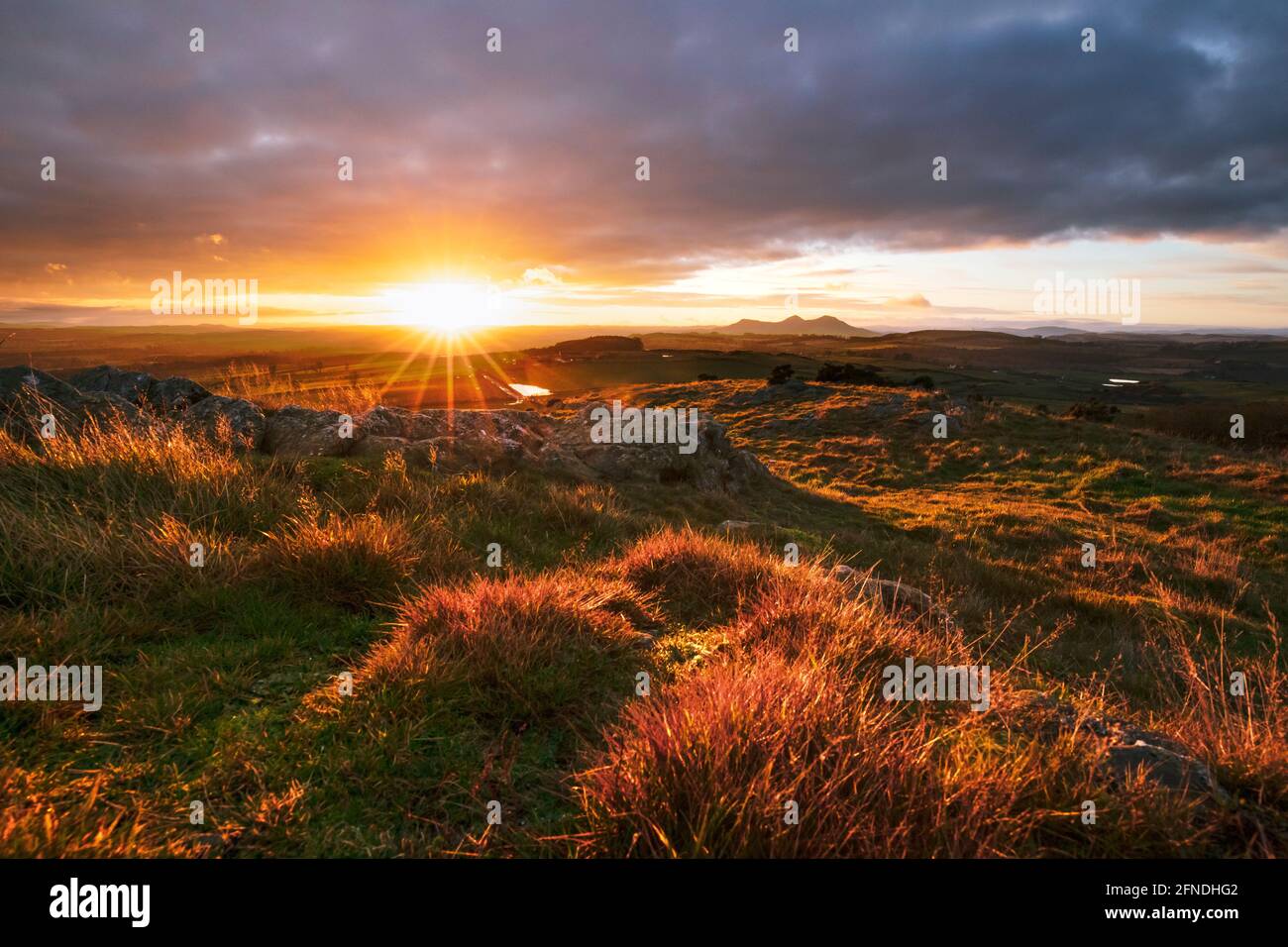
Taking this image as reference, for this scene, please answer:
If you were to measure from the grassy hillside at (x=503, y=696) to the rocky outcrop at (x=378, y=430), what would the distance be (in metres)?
2.20

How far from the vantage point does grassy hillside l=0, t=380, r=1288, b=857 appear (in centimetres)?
267

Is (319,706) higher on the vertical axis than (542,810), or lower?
higher

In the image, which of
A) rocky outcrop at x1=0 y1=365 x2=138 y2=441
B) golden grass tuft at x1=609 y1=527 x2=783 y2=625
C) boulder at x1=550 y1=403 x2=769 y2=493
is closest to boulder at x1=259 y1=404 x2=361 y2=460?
rocky outcrop at x1=0 y1=365 x2=138 y2=441

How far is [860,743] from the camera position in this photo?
299cm

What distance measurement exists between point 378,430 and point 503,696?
9.98 m

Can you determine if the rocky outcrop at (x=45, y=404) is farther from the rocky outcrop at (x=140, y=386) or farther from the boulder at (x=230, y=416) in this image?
the rocky outcrop at (x=140, y=386)

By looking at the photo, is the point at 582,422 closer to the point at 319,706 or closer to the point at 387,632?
the point at 387,632

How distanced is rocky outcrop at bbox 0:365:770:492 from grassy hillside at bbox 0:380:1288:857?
7.23ft

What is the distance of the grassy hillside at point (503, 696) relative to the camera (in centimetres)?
267

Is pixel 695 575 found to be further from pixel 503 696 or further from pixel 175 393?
pixel 175 393

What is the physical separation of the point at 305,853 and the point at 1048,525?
19390 mm

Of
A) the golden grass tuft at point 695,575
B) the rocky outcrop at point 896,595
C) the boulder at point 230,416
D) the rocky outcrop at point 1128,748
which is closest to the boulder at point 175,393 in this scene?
the boulder at point 230,416

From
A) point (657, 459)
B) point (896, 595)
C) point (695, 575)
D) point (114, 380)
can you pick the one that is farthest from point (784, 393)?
point (695, 575)

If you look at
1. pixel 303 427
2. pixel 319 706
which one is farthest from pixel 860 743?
pixel 303 427
